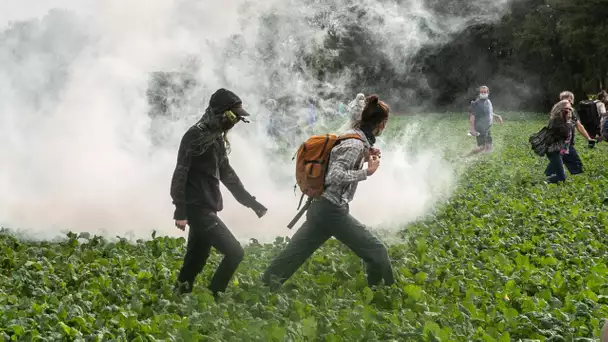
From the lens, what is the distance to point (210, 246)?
22.7 ft

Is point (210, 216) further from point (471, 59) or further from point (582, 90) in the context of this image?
point (582, 90)

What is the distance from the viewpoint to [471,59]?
50.8 metres

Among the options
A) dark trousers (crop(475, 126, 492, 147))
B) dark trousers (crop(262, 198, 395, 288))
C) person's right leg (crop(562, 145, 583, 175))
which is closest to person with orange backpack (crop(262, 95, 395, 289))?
dark trousers (crop(262, 198, 395, 288))

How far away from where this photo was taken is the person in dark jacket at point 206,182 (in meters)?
6.67

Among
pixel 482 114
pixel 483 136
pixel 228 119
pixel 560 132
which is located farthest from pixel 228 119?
pixel 483 136

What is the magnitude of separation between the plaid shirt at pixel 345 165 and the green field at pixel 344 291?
91cm

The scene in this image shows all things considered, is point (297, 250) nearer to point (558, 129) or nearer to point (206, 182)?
point (206, 182)

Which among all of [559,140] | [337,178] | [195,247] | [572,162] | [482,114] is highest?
[482,114]

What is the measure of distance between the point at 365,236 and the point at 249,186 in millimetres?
6426

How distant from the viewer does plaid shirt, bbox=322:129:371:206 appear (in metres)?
6.48

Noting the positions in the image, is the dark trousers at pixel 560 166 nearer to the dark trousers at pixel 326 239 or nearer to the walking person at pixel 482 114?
the walking person at pixel 482 114

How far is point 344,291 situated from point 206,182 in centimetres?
161

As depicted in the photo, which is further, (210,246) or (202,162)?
(210,246)

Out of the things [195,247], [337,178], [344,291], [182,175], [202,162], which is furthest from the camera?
[344,291]
